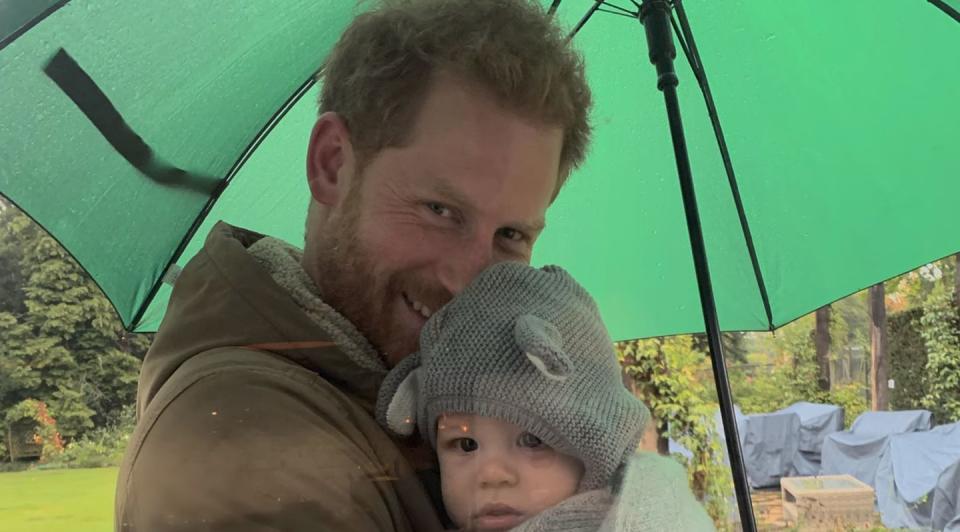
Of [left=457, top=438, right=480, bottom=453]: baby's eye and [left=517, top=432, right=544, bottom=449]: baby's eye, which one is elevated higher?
[left=457, top=438, right=480, bottom=453]: baby's eye

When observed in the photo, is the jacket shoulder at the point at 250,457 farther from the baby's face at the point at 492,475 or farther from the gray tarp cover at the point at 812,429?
the gray tarp cover at the point at 812,429

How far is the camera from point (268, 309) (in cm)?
67

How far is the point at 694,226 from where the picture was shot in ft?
3.84

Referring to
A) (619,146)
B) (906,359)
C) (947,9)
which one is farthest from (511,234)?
(906,359)

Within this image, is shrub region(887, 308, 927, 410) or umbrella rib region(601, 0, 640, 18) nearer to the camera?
umbrella rib region(601, 0, 640, 18)

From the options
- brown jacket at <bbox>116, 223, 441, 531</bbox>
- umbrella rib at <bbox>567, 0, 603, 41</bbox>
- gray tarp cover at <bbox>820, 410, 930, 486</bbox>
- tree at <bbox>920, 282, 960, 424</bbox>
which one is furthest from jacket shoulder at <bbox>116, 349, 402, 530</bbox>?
gray tarp cover at <bbox>820, 410, 930, 486</bbox>

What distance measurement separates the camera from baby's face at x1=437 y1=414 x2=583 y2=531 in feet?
2.07

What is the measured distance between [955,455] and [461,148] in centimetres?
241

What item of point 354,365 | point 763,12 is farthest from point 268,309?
point 763,12

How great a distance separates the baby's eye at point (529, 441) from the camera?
64cm

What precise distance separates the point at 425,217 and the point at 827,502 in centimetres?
189

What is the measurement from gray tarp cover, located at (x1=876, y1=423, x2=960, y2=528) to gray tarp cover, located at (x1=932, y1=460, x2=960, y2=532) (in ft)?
0.10

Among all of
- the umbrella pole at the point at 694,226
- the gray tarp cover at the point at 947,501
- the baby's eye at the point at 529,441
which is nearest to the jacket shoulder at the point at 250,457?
the baby's eye at the point at 529,441

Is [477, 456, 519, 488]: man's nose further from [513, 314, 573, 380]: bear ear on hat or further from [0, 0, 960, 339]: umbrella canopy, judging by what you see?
[0, 0, 960, 339]: umbrella canopy
